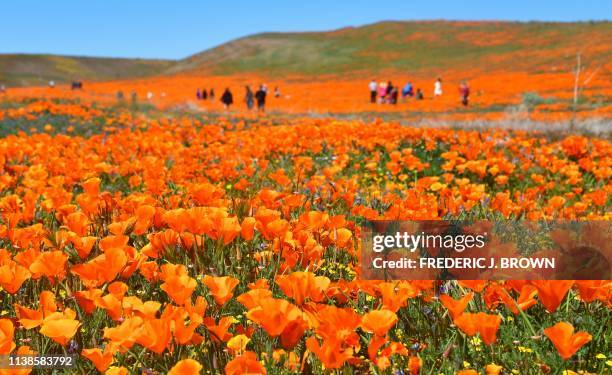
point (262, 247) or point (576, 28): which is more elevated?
point (576, 28)

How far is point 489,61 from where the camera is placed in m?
60.9

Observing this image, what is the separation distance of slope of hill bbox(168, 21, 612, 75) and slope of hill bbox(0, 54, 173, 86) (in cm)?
2256

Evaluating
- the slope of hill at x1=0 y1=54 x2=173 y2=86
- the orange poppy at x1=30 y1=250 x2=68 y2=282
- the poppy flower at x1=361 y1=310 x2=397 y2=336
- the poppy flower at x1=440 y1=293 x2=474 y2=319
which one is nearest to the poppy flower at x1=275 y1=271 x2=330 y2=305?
the poppy flower at x1=361 y1=310 x2=397 y2=336

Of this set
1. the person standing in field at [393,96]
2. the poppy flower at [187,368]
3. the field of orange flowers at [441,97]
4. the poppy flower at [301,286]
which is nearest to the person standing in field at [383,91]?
the person standing in field at [393,96]

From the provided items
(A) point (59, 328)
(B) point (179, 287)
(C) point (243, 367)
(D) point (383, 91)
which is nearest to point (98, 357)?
(A) point (59, 328)

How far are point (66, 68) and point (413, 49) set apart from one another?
80.5 m

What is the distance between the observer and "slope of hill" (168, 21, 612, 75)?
57938 mm

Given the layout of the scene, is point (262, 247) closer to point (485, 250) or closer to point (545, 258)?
point (485, 250)

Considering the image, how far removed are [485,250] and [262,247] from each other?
1.04m

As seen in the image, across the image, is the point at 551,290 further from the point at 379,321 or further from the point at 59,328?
the point at 59,328

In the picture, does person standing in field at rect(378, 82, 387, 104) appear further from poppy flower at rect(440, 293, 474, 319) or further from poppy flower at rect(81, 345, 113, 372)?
poppy flower at rect(81, 345, 113, 372)

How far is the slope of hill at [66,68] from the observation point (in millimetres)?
106000

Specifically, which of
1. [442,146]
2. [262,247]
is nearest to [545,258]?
[262,247]

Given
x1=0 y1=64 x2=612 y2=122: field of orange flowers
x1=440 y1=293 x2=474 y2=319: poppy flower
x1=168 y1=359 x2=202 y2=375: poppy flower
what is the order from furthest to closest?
x1=0 y1=64 x2=612 y2=122: field of orange flowers < x1=440 y1=293 x2=474 y2=319: poppy flower < x1=168 y1=359 x2=202 y2=375: poppy flower
